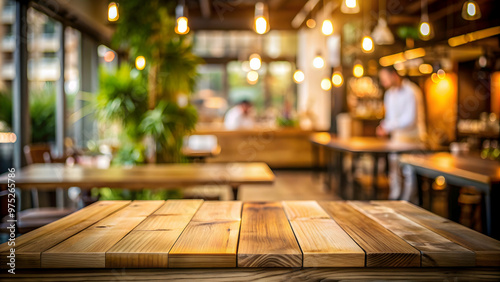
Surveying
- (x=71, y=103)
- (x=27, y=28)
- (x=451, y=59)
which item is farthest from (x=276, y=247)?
(x=451, y=59)

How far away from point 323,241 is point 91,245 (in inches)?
29.2

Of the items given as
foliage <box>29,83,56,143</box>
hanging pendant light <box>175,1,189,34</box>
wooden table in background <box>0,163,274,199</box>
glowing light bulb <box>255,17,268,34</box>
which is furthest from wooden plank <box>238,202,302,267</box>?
foliage <box>29,83,56,143</box>

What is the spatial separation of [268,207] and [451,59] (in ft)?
32.7

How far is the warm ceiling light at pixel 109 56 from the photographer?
780cm

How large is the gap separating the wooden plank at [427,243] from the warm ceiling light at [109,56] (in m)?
6.95

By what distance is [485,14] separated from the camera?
740 centimetres

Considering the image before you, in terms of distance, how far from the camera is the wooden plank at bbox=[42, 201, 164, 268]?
1282 millimetres

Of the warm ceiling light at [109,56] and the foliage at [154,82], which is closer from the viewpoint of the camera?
the foliage at [154,82]

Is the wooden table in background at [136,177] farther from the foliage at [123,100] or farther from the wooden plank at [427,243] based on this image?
the wooden plank at [427,243]

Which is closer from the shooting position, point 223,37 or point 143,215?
point 143,215

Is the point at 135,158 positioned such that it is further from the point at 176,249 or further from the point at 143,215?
the point at 176,249

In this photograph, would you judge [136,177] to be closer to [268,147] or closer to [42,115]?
[42,115]

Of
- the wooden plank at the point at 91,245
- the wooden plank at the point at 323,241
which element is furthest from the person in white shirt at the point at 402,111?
the wooden plank at the point at 91,245

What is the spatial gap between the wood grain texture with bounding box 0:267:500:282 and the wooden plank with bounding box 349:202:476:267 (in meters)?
0.03
